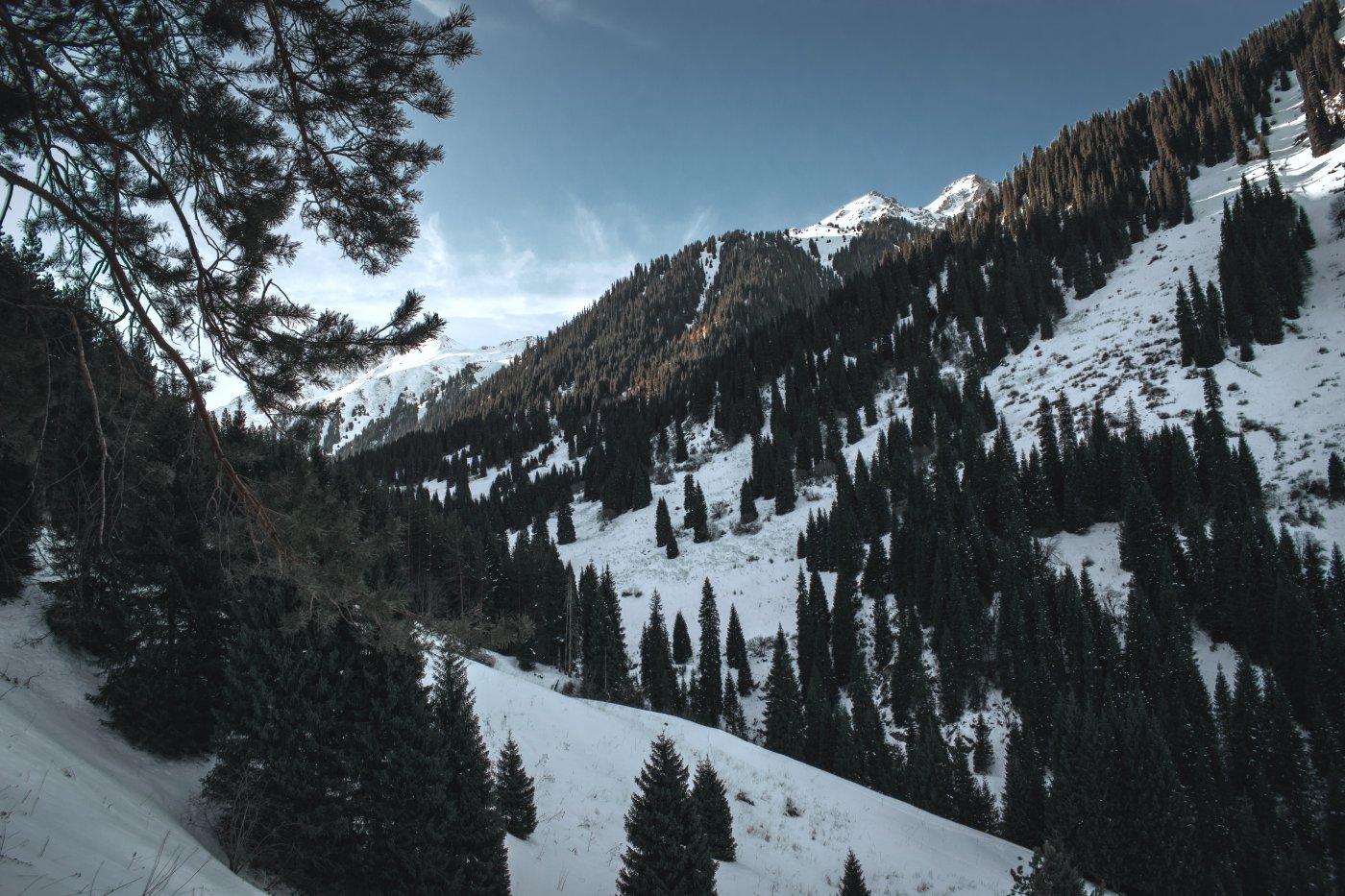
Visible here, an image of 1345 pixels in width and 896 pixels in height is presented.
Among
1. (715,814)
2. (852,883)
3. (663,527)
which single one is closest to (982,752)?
(715,814)

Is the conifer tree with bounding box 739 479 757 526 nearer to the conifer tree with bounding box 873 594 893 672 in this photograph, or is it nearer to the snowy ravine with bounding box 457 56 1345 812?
the snowy ravine with bounding box 457 56 1345 812

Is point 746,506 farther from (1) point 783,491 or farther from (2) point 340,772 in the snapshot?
(2) point 340,772

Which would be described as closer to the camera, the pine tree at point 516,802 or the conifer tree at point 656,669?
the pine tree at point 516,802

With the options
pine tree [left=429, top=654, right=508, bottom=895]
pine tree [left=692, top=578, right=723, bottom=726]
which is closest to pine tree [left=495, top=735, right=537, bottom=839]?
pine tree [left=429, top=654, right=508, bottom=895]

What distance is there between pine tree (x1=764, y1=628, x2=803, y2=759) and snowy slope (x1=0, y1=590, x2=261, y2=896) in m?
39.2

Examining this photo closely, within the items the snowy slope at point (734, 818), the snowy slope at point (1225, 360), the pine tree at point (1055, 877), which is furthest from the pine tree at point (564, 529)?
the pine tree at point (1055, 877)

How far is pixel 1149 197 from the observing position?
323 ft

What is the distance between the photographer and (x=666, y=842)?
458 inches

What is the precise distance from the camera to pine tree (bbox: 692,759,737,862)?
15438 millimetres

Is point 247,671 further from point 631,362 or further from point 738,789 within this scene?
point 631,362

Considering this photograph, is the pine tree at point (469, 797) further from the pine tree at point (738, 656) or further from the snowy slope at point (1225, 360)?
the snowy slope at point (1225, 360)

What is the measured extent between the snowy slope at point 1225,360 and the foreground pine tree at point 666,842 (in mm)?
54192

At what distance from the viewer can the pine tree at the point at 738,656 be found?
5312cm

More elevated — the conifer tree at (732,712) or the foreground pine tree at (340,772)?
the foreground pine tree at (340,772)
